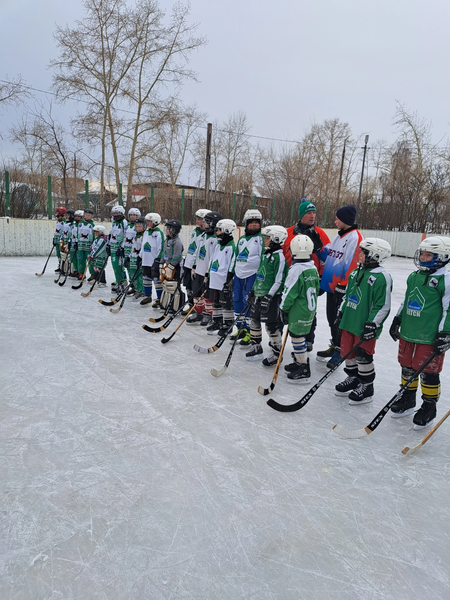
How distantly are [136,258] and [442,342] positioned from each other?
5.15 m

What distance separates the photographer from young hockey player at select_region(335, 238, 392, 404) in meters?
3.22

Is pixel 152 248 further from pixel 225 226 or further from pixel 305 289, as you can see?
pixel 305 289

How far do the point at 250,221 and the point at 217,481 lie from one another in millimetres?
3027

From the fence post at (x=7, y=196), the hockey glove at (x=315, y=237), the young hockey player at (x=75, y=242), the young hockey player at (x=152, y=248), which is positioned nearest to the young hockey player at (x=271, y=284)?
the hockey glove at (x=315, y=237)

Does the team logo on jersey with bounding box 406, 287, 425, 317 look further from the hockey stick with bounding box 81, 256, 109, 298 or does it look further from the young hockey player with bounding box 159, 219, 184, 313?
the hockey stick with bounding box 81, 256, 109, 298

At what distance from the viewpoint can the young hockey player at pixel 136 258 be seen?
673cm

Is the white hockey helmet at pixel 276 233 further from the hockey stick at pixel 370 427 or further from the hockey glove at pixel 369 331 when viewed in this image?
the hockey stick at pixel 370 427

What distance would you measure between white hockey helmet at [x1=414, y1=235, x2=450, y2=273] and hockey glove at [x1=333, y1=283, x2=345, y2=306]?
1.14 meters

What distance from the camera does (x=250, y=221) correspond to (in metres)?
4.63

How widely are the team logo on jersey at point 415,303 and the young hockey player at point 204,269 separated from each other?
287cm

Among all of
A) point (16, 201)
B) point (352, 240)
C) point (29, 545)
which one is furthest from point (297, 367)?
point (16, 201)

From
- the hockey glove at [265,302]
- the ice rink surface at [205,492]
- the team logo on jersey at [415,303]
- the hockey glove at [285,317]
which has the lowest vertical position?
the ice rink surface at [205,492]

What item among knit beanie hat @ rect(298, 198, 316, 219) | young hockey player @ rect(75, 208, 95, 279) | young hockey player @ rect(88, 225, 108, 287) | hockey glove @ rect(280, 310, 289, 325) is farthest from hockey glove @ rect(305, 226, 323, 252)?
young hockey player @ rect(75, 208, 95, 279)

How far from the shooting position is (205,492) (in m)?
2.21
